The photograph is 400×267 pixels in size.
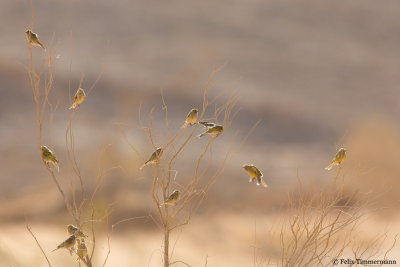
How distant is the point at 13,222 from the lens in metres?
2.51

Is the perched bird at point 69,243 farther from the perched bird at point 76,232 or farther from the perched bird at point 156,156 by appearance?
the perched bird at point 156,156

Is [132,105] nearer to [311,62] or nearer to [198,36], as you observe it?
[198,36]

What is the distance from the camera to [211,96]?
2.85 metres

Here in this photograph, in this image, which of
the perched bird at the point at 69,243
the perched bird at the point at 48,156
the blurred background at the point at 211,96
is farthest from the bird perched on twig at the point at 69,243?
the blurred background at the point at 211,96

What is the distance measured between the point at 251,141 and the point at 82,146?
78 cm

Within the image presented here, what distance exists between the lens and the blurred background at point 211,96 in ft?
8.72

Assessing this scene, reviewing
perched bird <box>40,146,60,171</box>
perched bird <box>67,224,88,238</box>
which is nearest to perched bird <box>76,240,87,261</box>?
perched bird <box>67,224,88,238</box>

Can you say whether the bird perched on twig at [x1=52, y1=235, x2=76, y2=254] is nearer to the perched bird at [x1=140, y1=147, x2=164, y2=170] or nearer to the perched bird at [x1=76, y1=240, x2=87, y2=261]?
the perched bird at [x1=76, y1=240, x2=87, y2=261]

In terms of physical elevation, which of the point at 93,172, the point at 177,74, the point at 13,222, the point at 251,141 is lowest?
the point at 13,222

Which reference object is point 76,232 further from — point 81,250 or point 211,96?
point 211,96

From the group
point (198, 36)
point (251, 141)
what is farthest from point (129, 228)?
point (198, 36)

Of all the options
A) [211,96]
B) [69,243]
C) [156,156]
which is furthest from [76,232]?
[211,96]

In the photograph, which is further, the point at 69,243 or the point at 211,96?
the point at 211,96

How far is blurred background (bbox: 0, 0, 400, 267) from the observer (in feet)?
8.72
